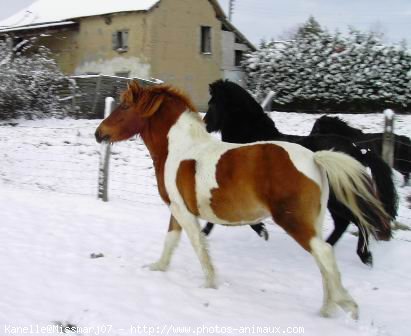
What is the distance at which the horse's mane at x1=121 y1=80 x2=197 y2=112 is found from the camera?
14.9 ft

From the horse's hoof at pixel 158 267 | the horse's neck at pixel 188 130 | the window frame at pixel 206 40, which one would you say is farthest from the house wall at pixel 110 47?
the horse's hoof at pixel 158 267

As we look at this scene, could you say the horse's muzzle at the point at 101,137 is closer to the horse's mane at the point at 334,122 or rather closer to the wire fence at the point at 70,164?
the horse's mane at the point at 334,122

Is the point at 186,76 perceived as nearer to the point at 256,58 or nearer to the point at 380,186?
the point at 256,58

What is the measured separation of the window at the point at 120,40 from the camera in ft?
76.6

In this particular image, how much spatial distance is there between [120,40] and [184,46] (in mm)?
3051

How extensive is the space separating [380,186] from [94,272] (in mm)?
3115

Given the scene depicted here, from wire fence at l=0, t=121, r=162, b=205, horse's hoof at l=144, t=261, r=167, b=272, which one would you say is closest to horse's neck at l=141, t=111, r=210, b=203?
horse's hoof at l=144, t=261, r=167, b=272

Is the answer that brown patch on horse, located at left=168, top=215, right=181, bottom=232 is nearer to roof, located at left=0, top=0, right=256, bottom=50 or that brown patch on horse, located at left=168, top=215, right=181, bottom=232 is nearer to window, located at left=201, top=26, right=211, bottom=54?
roof, located at left=0, top=0, right=256, bottom=50

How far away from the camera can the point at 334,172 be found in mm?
3703

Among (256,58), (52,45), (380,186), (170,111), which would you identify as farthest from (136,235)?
(52,45)

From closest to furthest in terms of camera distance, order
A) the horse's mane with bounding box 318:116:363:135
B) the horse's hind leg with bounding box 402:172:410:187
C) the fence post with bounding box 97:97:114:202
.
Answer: the horse's mane with bounding box 318:116:363:135
the fence post with bounding box 97:97:114:202
the horse's hind leg with bounding box 402:172:410:187

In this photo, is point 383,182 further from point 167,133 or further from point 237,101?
point 167,133

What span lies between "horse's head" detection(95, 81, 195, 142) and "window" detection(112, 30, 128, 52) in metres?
19.5

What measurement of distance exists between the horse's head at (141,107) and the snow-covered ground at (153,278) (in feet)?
4.18
